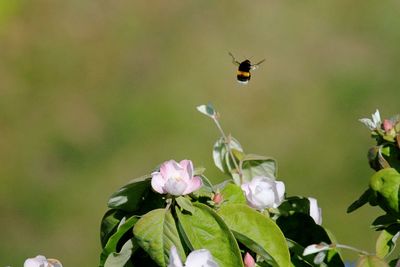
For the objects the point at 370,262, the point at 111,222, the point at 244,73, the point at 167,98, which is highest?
the point at 167,98

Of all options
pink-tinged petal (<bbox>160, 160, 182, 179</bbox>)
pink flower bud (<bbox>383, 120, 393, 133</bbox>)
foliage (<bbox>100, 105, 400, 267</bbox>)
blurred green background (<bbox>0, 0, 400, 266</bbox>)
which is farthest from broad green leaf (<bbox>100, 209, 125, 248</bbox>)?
Result: blurred green background (<bbox>0, 0, 400, 266</bbox>)

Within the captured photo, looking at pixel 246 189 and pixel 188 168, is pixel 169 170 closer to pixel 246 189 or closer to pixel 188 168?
pixel 188 168

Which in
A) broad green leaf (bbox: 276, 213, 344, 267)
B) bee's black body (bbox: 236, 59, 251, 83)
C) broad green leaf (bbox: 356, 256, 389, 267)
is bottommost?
broad green leaf (bbox: 356, 256, 389, 267)

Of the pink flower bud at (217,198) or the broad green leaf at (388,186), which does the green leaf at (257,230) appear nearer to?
the pink flower bud at (217,198)

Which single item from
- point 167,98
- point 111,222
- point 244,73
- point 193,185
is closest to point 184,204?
point 193,185

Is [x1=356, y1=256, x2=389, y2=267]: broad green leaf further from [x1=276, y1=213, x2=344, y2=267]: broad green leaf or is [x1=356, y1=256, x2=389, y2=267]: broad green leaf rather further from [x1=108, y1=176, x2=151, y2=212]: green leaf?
[x1=108, y1=176, x2=151, y2=212]: green leaf

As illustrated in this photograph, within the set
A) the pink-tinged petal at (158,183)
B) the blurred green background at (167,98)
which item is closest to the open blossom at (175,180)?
the pink-tinged petal at (158,183)
